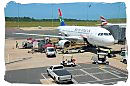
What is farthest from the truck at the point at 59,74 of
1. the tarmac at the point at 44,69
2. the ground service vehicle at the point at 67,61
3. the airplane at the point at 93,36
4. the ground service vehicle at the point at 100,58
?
the airplane at the point at 93,36

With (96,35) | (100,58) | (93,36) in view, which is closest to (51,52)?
(100,58)

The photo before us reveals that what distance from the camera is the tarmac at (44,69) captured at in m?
8.59

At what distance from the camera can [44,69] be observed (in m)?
9.15

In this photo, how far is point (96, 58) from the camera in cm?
978

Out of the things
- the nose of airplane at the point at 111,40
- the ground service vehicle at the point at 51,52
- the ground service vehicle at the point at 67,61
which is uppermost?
the nose of airplane at the point at 111,40

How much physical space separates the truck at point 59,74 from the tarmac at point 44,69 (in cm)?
17

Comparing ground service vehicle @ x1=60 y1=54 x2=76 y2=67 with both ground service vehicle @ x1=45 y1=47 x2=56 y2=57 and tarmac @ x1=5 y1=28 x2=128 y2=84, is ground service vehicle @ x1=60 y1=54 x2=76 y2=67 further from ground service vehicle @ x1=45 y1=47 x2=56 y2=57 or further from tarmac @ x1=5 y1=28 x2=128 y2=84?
ground service vehicle @ x1=45 y1=47 x2=56 y2=57

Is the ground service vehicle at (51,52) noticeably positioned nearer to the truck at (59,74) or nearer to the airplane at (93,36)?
the truck at (59,74)

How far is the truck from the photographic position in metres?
8.24

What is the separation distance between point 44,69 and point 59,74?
94cm

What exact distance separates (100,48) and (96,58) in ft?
5.97

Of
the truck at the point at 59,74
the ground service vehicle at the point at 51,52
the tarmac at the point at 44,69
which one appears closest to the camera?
the truck at the point at 59,74

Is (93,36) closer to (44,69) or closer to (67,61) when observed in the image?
(67,61)

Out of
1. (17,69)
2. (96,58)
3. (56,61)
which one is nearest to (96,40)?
(96,58)
